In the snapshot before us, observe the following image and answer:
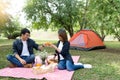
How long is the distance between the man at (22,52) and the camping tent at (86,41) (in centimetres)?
529

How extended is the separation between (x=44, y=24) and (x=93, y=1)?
868 centimetres

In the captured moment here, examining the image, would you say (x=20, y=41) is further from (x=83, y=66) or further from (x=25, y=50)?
(x=83, y=66)

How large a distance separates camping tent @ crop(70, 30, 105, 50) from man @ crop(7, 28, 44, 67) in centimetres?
529

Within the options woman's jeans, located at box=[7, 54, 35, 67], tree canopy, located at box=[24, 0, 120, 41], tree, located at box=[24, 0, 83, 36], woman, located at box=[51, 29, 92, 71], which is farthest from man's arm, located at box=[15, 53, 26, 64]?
tree, located at box=[24, 0, 83, 36]

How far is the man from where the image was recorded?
7.67 m

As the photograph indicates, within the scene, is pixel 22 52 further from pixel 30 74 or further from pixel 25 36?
pixel 30 74

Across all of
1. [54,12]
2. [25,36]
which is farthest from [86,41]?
[54,12]

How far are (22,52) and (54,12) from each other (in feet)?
37.0

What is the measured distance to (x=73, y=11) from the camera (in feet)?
59.3

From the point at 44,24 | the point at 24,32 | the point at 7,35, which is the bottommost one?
the point at 7,35

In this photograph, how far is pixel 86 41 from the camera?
42.8 ft

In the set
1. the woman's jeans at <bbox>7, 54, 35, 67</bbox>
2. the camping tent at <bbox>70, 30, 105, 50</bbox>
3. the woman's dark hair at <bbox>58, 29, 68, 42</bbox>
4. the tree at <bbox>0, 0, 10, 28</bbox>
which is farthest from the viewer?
the tree at <bbox>0, 0, 10, 28</bbox>

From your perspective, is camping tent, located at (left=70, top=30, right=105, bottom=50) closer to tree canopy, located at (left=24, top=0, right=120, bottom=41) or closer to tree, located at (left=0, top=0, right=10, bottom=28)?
tree canopy, located at (left=24, top=0, right=120, bottom=41)

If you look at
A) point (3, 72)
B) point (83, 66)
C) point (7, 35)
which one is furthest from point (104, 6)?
point (7, 35)
